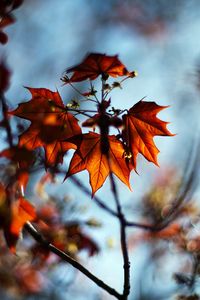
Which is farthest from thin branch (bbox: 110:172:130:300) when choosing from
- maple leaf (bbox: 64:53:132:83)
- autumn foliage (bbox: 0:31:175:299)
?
maple leaf (bbox: 64:53:132:83)

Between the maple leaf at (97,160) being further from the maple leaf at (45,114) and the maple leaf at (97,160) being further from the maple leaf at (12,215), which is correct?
the maple leaf at (12,215)

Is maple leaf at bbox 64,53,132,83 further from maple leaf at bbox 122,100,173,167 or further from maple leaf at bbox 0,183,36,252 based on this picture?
maple leaf at bbox 0,183,36,252

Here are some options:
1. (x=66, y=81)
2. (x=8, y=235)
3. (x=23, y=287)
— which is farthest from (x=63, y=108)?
(x=23, y=287)

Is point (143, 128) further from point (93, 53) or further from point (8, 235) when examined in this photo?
point (8, 235)

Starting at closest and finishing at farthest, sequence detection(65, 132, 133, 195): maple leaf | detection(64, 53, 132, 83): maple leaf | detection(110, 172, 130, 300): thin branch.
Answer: detection(110, 172, 130, 300): thin branch
detection(64, 53, 132, 83): maple leaf
detection(65, 132, 133, 195): maple leaf

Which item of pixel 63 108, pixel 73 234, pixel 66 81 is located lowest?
pixel 73 234

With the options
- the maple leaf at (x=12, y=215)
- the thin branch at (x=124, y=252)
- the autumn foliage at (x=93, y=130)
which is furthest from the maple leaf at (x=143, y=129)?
the maple leaf at (x=12, y=215)
